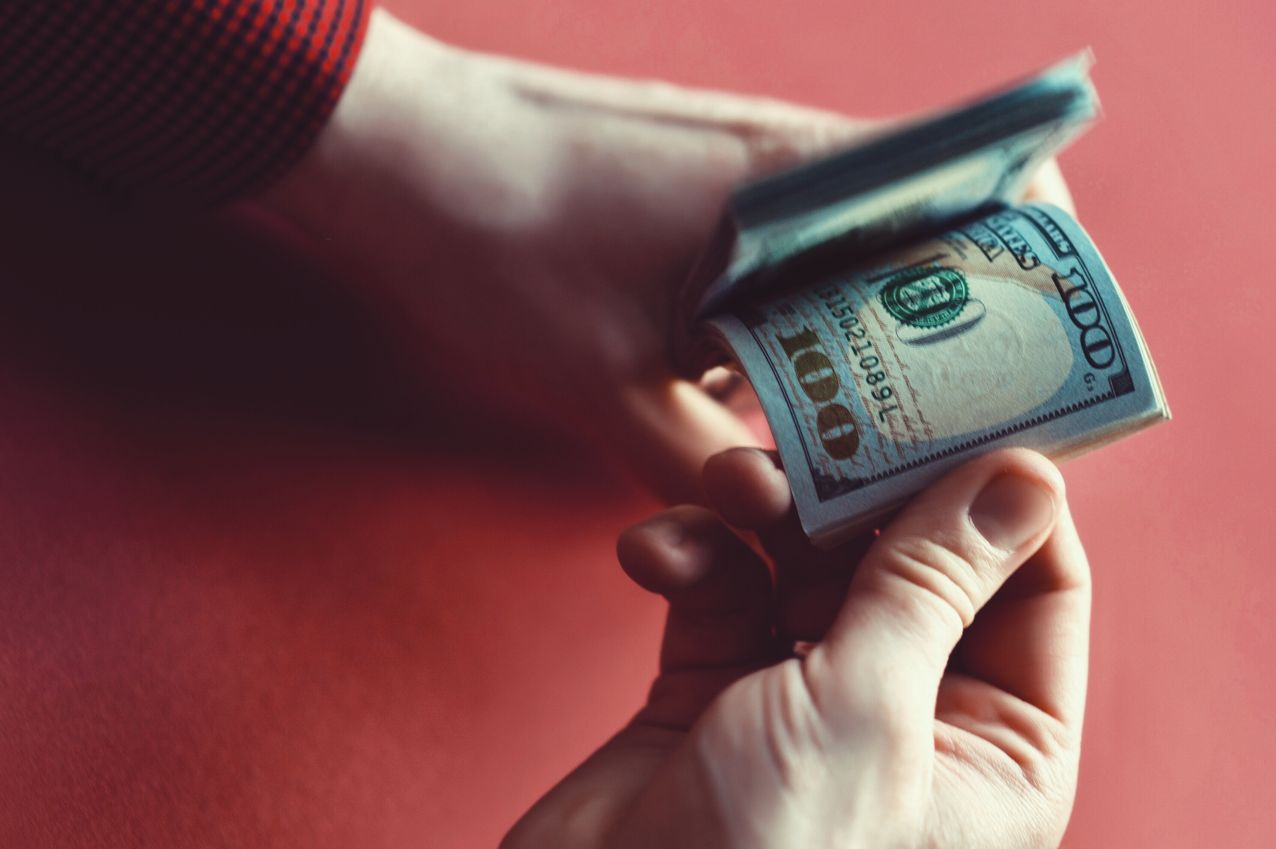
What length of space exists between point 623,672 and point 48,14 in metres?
0.66

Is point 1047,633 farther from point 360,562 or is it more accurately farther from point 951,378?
point 360,562

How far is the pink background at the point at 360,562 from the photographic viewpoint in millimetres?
725

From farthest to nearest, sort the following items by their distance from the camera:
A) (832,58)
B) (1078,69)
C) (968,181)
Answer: (832,58) < (968,181) < (1078,69)

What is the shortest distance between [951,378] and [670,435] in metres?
0.26

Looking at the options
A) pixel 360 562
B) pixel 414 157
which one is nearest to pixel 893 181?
pixel 414 157

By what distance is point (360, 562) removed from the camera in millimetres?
800

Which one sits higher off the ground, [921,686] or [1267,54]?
[1267,54]

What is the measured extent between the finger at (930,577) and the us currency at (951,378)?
0.03m

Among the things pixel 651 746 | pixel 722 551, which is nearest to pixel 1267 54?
pixel 722 551

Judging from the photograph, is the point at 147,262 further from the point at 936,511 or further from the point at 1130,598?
the point at 1130,598

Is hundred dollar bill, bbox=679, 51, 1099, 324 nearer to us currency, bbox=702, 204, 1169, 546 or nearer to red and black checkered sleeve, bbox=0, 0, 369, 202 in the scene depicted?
us currency, bbox=702, 204, 1169, 546

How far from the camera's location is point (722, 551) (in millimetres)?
667

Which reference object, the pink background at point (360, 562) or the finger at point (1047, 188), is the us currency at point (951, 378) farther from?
the pink background at point (360, 562)

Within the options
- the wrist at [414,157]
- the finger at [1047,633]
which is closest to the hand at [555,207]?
the wrist at [414,157]
